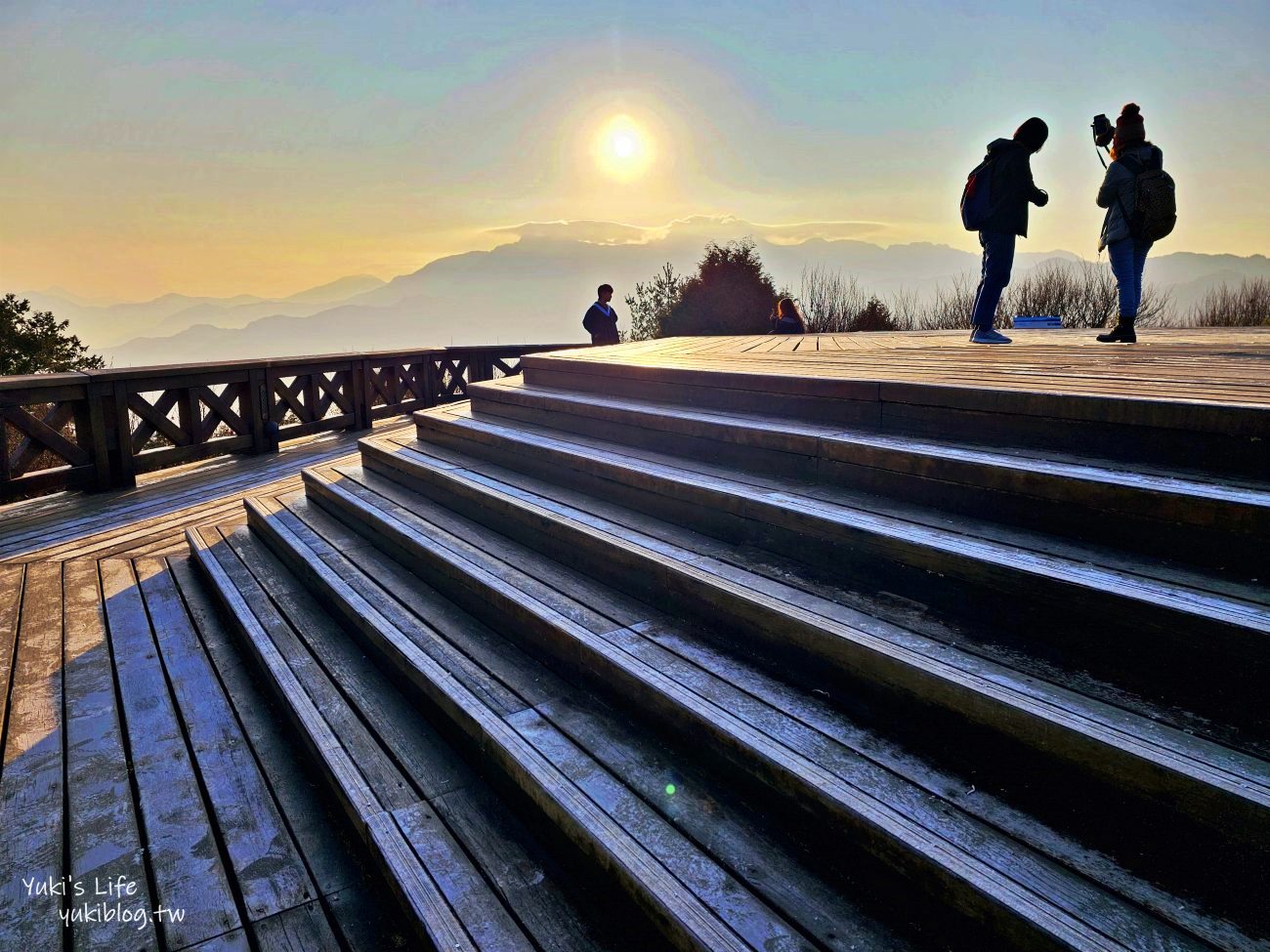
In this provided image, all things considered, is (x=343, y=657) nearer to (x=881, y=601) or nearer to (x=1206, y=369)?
(x=881, y=601)

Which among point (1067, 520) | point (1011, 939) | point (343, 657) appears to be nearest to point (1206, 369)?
point (1067, 520)

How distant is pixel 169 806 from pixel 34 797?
1.46 feet

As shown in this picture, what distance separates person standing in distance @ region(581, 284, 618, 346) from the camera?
802 cm

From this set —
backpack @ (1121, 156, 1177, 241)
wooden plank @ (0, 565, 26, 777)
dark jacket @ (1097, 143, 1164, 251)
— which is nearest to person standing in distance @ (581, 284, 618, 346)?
dark jacket @ (1097, 143, 1164, 251)

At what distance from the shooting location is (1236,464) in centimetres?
182

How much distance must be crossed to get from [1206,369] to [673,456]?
2109 millimetres

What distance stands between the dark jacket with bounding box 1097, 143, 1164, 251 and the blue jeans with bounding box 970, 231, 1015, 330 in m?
0.53

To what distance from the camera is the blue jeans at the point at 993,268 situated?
184 inches

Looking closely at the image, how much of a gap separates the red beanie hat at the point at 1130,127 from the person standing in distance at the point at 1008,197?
0.40 meters

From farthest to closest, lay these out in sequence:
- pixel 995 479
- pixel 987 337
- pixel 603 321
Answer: pixel 603 321 < pixel 987 337 < pixel 995 479

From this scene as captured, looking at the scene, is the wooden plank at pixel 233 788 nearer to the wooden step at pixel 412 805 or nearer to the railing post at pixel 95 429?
the wooden step at pixel 412 805

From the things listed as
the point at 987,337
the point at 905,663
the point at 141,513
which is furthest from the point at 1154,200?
the point at 141,513

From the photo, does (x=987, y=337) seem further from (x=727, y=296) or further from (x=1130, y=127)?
(x=727, y=296)

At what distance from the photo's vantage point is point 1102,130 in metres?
4.87
